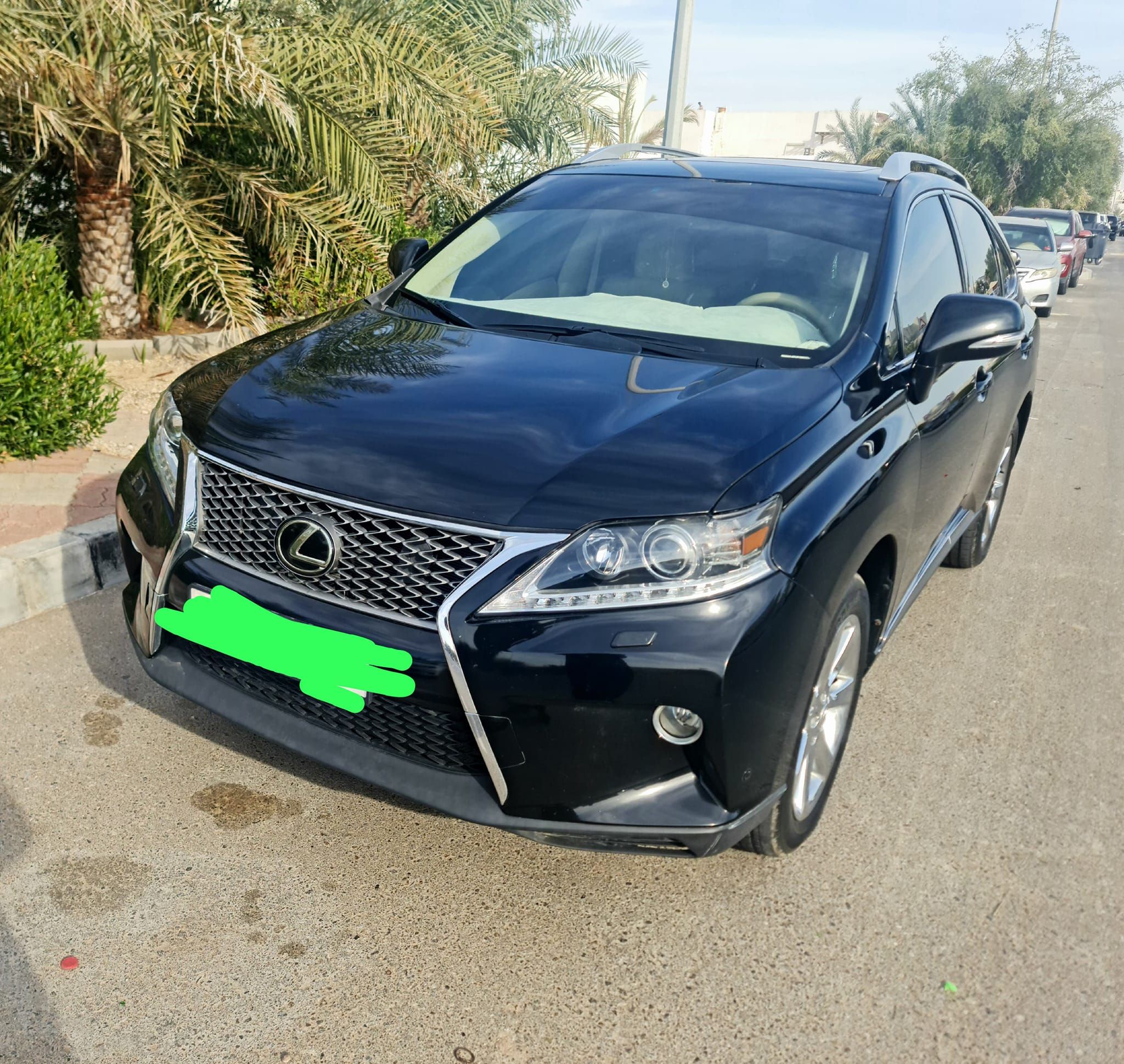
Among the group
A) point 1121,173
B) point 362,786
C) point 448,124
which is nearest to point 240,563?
point 362,786

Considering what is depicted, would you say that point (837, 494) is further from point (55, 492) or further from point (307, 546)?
point (55, 492)

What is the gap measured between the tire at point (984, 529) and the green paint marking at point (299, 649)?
3.28 m

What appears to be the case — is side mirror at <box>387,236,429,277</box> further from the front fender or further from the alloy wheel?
the alloy wheel

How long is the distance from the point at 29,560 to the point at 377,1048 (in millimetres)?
2589

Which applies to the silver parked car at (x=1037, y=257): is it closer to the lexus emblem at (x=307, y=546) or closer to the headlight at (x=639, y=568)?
the headlight at (x=639, y=568)

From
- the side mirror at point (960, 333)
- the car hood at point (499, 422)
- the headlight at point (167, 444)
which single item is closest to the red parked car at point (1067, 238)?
the side mirror at point (960, 333)

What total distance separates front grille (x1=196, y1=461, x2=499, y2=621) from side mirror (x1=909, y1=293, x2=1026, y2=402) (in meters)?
1.61

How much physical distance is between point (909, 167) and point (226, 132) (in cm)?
599

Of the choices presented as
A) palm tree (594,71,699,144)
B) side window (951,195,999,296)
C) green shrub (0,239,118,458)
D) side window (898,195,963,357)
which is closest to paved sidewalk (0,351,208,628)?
green shrub (0,239,118,458)

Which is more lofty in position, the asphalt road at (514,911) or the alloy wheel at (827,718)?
the alloy wheel at (827,718)

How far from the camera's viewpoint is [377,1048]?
225cm

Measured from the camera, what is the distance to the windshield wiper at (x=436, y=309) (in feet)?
11.3

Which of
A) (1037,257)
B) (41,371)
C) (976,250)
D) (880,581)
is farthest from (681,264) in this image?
(1037,257)

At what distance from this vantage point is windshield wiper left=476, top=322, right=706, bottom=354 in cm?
315
